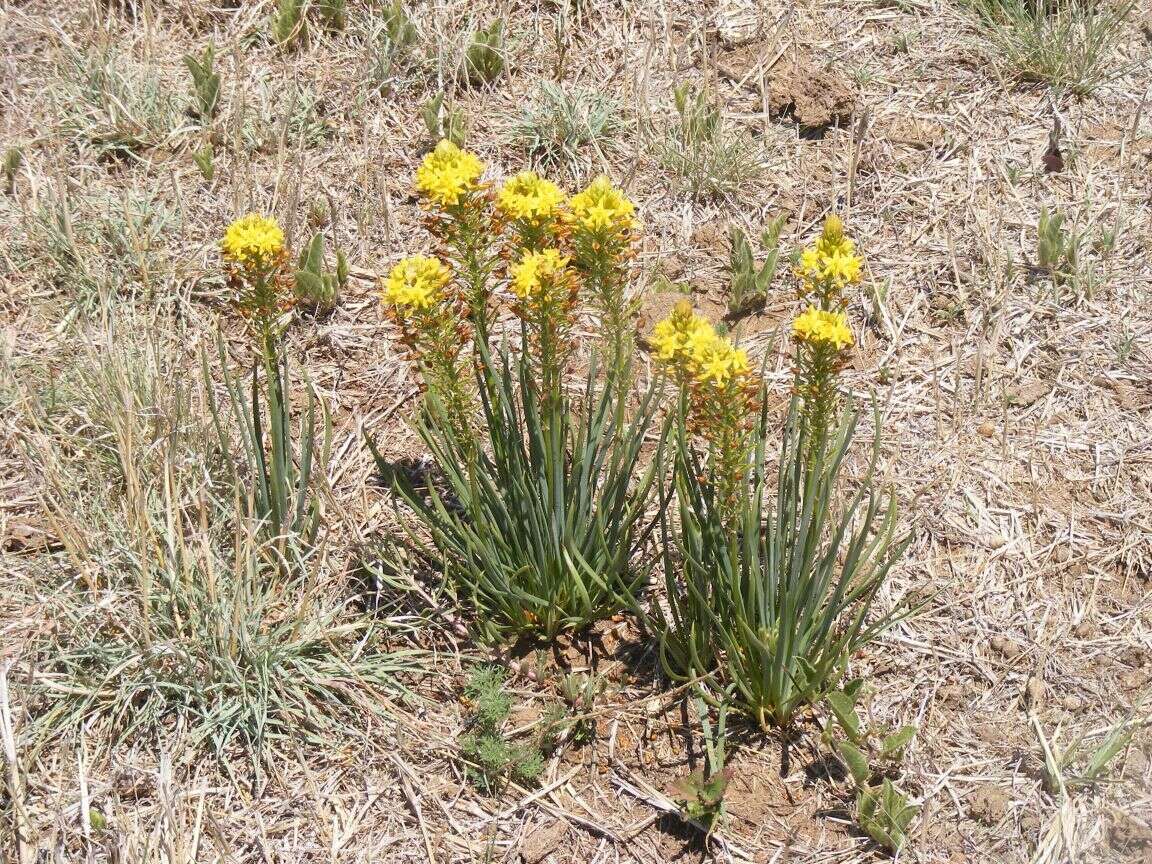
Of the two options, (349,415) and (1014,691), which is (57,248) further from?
(1014,691)

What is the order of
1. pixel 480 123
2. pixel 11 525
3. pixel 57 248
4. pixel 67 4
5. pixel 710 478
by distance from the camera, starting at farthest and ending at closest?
pixel 67 4, pixel 480 123, pixel 57 248, pixel 11 525, pixel 710 478

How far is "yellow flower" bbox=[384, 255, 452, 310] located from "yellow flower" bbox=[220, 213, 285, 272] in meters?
0.28

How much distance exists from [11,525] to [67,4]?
2.59 meters

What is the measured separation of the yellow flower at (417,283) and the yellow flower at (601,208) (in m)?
0.32

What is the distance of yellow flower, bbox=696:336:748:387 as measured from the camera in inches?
84.0

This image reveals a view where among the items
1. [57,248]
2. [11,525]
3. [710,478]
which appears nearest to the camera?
[710,478]

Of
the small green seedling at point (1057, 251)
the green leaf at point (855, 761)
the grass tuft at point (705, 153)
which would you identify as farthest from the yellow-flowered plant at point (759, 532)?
the grass tuft at point (705, 153)

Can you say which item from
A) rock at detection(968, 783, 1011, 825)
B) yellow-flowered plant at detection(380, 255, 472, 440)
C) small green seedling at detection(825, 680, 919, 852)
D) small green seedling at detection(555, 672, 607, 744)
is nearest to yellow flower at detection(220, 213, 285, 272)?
yellow-flowered plant at detection(380, 255, 472, 440)

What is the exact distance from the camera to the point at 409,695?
9.05 feet

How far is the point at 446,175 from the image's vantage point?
2.24m

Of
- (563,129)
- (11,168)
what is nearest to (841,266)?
(563,129)

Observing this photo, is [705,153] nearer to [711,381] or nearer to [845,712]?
[711,381]

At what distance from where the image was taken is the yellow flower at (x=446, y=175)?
7.32 feet

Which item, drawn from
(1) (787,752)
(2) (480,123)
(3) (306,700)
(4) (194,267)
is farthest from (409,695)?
(2) (480,123)
